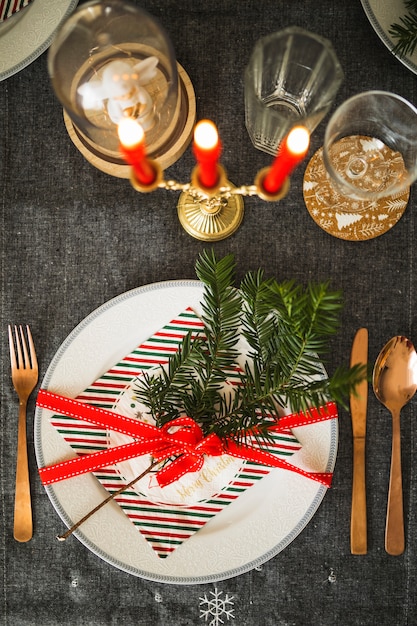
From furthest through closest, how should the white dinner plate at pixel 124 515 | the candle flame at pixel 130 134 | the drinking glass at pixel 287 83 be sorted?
the white dinner plate at pixel 124 515 → the drinking glass at pixel 287 83 → the candle flame at pixel 130 134

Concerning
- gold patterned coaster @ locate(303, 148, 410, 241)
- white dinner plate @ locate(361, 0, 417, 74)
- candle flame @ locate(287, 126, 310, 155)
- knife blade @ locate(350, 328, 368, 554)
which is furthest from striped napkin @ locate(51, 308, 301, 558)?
white dinner plate @ locate(361, 0, 417, 74)

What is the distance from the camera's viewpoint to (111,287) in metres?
0.83

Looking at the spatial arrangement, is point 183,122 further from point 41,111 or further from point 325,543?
point 325,543

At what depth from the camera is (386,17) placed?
2.59ft

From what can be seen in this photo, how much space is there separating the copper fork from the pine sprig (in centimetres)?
16

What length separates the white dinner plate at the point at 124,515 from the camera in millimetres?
786

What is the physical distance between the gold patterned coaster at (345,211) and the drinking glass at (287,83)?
68mm

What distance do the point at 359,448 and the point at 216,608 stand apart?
310 millimetres

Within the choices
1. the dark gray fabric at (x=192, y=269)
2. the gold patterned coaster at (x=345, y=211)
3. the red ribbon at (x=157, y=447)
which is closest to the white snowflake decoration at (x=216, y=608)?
the dark gray fabric at (x=192, y=269)

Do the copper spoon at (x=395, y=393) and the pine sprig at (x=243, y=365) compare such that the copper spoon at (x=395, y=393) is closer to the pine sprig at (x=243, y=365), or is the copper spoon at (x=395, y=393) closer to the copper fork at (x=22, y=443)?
the pine sprig at (x=243, y=365)

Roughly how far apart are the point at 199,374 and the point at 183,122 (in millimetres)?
347

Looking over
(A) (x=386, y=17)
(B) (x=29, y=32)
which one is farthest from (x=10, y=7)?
(A) (x=386, y=17)

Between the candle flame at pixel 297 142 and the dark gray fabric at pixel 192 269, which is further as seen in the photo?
the dark gray fabric at pixel 192 269

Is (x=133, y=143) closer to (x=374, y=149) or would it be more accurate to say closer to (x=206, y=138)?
(x=206, y=138)
